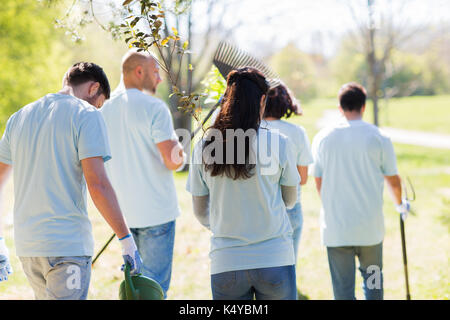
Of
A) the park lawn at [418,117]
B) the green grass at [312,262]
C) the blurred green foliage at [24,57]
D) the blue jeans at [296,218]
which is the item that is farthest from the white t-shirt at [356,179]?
the park lawn at [418,117]

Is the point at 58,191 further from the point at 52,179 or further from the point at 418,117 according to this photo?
the point at 418,117

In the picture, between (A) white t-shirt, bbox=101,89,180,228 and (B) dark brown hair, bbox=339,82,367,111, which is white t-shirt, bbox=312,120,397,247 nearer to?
(B) dark brown hair, bbox=339,82,367,111

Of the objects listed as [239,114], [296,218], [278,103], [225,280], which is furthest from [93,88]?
[296,218]

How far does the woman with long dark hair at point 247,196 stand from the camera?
2375 millimetres

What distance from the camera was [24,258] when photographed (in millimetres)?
2408

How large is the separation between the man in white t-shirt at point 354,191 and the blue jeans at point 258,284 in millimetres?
1501

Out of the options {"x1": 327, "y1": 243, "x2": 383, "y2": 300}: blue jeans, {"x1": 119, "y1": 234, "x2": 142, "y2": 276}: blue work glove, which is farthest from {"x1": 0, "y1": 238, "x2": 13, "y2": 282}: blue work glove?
{"x1": 327, "y1": 243, "x2": 383, "y2": 300}: blue jeans

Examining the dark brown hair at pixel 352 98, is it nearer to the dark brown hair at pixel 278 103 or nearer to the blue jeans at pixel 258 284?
the dark brown hair at pixel 278 103

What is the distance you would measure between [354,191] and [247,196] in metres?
1.65
